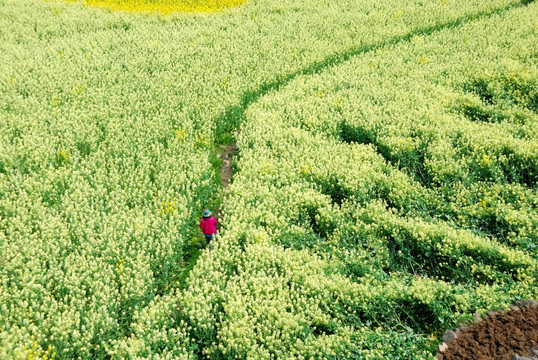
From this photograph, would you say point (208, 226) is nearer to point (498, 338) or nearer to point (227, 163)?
point (227, 163)

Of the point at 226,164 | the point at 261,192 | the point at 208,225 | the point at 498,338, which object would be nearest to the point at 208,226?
the point at 208,225

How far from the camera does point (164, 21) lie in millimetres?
22281

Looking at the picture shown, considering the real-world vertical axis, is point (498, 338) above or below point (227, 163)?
below

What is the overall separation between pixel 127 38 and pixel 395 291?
17419 mm

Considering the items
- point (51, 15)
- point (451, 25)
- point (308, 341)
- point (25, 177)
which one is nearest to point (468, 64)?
point (451, 25)

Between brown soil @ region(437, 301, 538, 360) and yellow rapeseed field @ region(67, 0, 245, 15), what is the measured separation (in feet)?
76.2

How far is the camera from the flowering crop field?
7277 mm

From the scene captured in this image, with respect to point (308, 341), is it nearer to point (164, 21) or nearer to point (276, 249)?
point (276, 249)

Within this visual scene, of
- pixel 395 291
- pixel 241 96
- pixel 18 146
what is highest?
pixel 241 96

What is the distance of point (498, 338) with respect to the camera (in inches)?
265

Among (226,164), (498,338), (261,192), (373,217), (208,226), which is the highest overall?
(226,164)

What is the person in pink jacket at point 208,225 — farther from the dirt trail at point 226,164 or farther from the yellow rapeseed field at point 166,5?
the yellow rapeseed field at point 166,5

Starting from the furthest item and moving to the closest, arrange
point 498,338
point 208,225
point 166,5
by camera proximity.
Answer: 1. point 166,5
2. point 208,225
3. point 498,338

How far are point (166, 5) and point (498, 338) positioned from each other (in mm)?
25778
